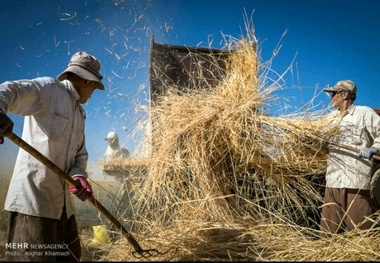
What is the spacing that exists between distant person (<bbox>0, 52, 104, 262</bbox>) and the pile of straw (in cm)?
52

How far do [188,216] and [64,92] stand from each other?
1288 millimetres

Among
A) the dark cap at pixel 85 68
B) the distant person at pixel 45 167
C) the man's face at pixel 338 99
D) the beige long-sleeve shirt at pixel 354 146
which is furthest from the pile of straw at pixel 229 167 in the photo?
the dark cap at pixel 85 68

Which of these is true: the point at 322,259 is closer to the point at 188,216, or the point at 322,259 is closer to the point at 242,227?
the point at 242,227

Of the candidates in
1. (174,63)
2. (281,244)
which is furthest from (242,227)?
(174,63)

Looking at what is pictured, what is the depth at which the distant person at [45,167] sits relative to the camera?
169 cm

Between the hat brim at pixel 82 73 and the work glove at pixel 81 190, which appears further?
the hat brim at pixel 82 73

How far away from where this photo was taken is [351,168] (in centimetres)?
289

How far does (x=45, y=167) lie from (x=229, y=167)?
5.05 ft

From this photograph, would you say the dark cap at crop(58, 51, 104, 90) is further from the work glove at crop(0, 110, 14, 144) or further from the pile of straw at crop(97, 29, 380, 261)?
the pile of straw at crop(97, 29, 380, 261)

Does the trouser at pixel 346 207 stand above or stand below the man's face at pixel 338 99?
below

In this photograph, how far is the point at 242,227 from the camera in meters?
2.32

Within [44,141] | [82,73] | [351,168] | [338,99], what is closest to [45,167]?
[44,141]

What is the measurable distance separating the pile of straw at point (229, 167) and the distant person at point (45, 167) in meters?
0.52

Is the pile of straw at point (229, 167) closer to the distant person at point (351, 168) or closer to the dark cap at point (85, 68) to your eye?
the distant person at point (351, 168)
